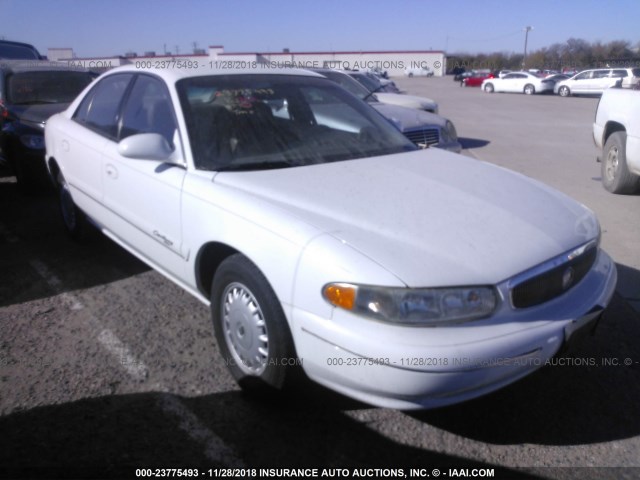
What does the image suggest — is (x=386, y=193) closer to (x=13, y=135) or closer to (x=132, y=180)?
(x=132, y=180)

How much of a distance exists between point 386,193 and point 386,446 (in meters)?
1.21

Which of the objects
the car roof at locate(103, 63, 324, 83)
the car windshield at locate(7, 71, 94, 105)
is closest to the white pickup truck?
the car roof at locate(103, 63, 324, 83)

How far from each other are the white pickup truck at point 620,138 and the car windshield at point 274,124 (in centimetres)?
390

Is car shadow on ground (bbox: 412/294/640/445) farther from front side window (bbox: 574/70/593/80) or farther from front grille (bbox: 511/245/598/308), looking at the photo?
front side window (bbox: 574/70/593/80)

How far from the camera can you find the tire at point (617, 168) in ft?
21.8

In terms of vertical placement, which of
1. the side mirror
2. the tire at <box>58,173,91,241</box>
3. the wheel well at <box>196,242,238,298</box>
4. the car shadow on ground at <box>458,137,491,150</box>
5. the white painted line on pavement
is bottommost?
the white painted line on pavement

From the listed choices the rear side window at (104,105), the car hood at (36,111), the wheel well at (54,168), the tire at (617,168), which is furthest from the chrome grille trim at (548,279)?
the car hood at (36,111)

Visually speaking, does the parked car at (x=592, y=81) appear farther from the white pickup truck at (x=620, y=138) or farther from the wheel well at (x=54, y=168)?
the wheel well at (x=54, y=168)

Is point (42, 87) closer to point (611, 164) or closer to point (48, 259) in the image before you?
point (48, 259)

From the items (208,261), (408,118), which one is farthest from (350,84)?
(208,261)

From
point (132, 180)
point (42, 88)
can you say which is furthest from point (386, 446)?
point (42, 88)

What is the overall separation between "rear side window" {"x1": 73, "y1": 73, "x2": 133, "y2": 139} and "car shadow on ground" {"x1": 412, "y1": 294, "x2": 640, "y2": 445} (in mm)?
2892

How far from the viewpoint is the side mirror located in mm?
2982

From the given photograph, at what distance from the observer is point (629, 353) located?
323cm
